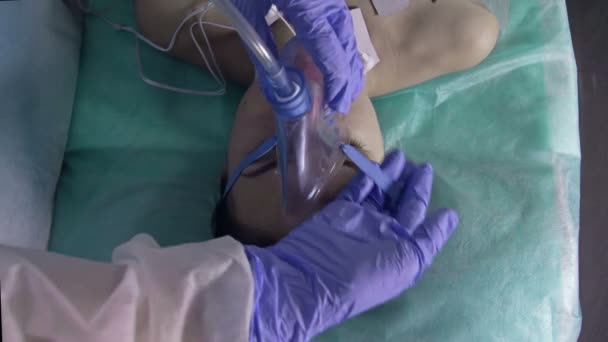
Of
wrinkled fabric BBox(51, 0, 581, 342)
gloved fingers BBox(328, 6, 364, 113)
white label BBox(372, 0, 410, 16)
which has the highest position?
gloved fingers BBox(328, 6, 364, 113)

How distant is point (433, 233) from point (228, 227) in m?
0.34

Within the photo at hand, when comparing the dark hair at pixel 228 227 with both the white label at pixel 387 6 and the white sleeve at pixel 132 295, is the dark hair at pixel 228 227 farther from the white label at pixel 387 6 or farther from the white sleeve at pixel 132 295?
the white label at pixel 387 6

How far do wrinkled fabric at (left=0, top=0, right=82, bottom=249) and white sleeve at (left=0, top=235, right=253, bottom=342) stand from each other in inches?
11.7

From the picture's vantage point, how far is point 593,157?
4.62 ft

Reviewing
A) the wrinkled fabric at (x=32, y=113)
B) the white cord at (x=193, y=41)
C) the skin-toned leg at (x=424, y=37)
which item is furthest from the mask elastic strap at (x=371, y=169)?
the wrinkled fabric at (x=32, y=113)

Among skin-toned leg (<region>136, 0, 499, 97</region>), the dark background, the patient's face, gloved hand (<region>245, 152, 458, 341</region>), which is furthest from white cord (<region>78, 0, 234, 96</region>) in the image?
Answer: the dark background

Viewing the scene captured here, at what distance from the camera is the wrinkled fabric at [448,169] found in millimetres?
831

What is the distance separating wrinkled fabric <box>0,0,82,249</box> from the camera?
867 millimetres

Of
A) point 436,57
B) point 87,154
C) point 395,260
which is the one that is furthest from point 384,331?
point 87,154

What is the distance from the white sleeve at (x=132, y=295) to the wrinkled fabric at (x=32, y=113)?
0.30 metres

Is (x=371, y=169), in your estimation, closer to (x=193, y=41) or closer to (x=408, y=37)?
(x=408, y=37)

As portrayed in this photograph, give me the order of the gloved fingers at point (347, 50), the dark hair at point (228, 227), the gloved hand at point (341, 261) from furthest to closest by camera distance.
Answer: the dark hair at point (228, 227) → the gloved fingers at point (347, 50) → the gloved hand at point (341, 261)

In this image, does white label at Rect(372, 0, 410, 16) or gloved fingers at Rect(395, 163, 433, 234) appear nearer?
gloved fingers at Rect(395, 163, 433, 234)

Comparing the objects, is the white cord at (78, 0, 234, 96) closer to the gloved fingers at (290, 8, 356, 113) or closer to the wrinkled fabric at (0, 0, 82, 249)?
the wrinkled fabric at (0, 0, 82, 249)
